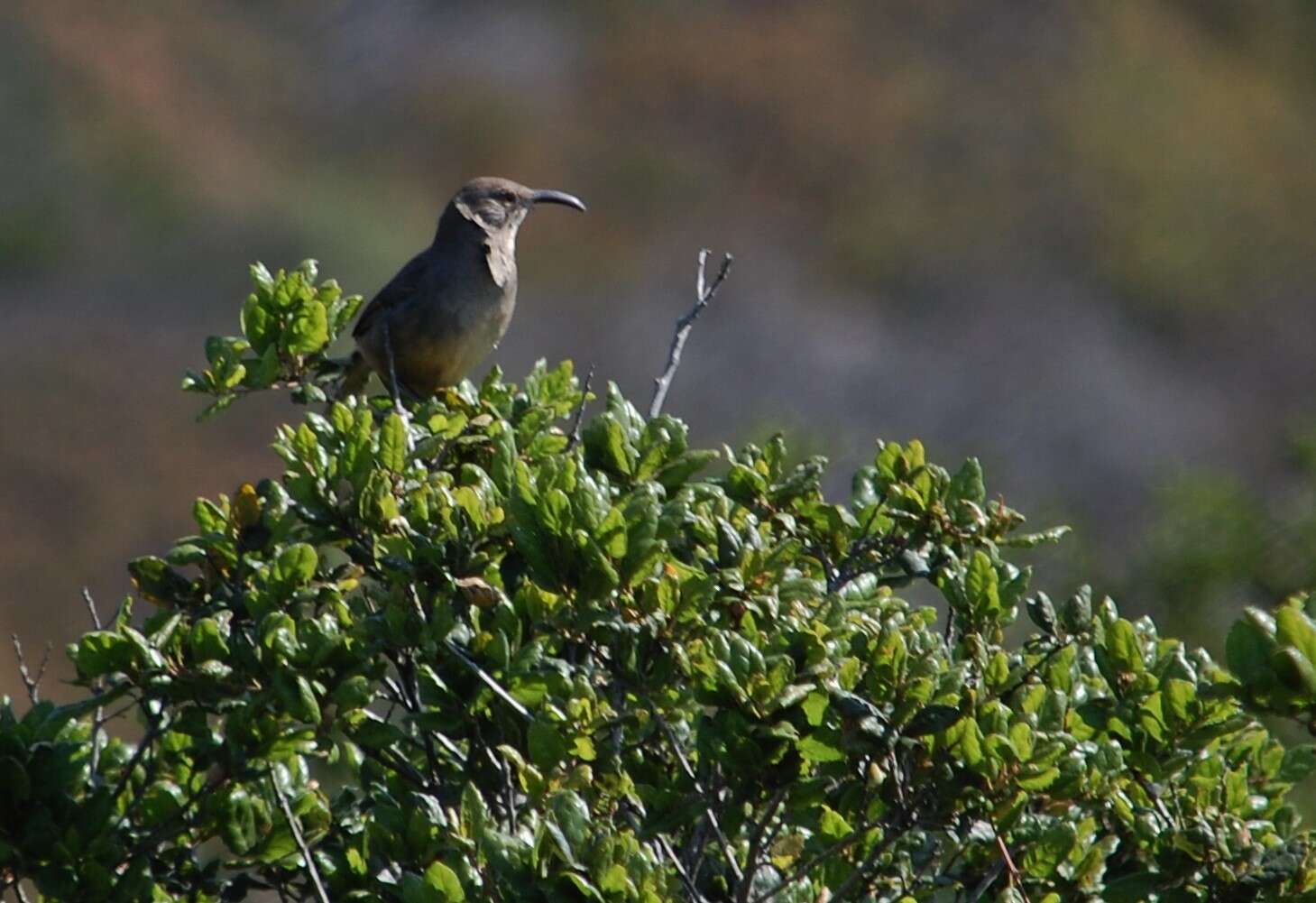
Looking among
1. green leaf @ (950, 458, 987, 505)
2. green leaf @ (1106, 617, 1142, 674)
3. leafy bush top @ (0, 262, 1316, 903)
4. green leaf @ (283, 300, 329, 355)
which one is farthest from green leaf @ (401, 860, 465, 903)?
green leaf @ (283, 300, 329, 355)

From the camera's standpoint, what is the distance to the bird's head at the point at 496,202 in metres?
6.82

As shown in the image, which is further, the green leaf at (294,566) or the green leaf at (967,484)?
the green leaf at (967,484)

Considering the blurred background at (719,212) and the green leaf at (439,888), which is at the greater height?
the blurred background at (719,212)

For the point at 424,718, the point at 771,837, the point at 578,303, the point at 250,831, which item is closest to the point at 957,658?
the point at 771,837

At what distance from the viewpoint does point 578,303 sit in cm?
2477

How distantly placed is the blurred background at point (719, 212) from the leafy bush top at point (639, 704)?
14.1 meters

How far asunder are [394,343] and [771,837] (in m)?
3.56

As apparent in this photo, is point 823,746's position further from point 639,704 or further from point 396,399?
point 396,399

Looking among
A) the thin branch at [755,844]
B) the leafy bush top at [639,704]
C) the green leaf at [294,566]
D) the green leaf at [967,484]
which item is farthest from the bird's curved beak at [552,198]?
the thin branch at [755,844]

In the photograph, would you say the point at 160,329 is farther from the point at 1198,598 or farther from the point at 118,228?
the point at 1198,598

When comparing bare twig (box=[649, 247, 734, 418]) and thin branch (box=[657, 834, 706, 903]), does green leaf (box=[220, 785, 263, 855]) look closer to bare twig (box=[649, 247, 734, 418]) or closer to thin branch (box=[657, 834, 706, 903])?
thin branch (box=[657, 834, 706, 903])

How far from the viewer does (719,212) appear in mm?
27625

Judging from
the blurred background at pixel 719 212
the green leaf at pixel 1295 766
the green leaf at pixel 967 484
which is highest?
the blurred background at pixel 719 212

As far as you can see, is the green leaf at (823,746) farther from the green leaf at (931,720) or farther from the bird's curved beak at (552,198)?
the bird's curved beak at (552,198)
